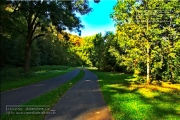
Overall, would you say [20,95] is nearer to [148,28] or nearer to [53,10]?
[148,28]

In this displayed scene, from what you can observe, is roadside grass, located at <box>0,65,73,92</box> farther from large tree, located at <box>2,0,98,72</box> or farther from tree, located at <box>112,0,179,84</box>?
tree, located at <box>112,0,179,84</box>

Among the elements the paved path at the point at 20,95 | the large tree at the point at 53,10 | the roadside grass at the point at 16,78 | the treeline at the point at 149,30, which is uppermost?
the large tree at the point at 53,10

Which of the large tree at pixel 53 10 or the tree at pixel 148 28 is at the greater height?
the large tree at pixel 53 10

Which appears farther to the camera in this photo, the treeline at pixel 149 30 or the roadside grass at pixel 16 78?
the treeline at pixel 149 30

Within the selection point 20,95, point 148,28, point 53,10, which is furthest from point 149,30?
point 20,95

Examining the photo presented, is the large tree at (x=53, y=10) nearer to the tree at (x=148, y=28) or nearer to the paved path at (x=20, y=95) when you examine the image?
the tree at (x=148, y=28)

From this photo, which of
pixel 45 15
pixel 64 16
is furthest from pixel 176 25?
pixel 45 15

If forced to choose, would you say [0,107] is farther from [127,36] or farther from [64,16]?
[64,16]

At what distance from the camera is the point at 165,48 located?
835 inches

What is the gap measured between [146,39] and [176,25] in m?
4.31

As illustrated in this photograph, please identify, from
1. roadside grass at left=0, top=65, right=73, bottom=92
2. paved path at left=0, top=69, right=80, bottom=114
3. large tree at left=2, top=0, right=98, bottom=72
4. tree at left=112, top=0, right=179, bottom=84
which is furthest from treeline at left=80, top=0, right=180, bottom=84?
roadside grass at left=0, top=65, right=73, bottom=92

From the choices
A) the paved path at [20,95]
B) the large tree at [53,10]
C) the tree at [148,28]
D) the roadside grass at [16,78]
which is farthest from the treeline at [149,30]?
the roadside grass at [16,78]

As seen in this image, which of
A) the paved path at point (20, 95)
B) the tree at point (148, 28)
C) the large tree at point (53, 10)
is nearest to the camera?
the paved path at point (20, 95)

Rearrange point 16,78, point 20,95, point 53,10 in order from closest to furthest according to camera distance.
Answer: point 20,95 → point 53,10 → point 16,78
